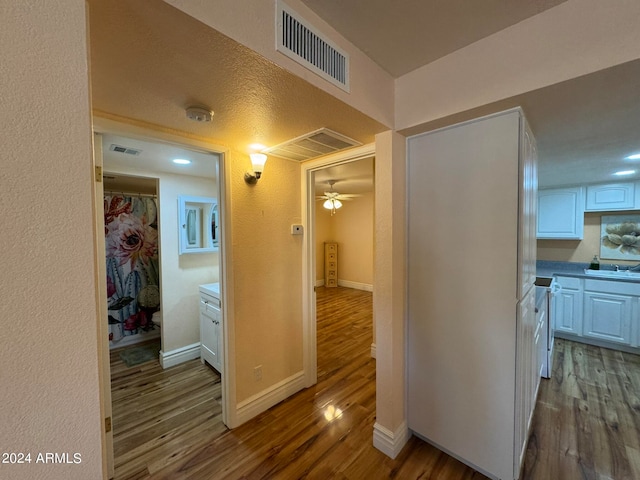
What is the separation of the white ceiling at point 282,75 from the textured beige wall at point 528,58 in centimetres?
5

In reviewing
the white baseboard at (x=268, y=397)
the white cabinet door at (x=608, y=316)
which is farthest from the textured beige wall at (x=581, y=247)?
the white baseboard at (x=268, y=397)

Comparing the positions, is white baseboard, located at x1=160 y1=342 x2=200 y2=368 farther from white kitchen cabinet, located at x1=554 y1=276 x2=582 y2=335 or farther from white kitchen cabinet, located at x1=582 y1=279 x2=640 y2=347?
white kitchen cabinet, located at x1=582 y1=279 x2=640 y2=347

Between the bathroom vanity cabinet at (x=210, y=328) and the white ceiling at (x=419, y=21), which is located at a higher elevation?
the white ceiling at (x=419, y=21)

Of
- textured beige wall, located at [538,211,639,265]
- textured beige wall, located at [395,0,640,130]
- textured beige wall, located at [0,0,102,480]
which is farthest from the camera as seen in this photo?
textured beige wall, located at [538,211,639,265]

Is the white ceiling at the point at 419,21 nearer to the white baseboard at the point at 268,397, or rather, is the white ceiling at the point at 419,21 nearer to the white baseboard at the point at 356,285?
the white baseboard at the point at 268,397

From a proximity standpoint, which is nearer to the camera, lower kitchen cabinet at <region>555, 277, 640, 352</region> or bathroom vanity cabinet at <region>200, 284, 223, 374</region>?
bathroom vanity cabinet at <region>200, 284, 223, 374</region>

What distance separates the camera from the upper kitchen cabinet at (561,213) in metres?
3.54

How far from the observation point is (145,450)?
1.76 meters

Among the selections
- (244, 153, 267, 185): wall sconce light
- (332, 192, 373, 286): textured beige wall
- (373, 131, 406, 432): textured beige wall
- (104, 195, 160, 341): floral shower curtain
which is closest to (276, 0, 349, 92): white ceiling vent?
(373, 131, 406, 432): textured beige wall

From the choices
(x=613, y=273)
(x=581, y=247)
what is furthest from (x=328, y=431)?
(x=581, y=247)

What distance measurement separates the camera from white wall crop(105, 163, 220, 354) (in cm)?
284

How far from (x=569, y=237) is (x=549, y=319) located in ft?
5.59

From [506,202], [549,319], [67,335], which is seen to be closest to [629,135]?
[506,202]

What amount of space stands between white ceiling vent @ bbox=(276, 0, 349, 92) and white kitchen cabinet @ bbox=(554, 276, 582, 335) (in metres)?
4.00
